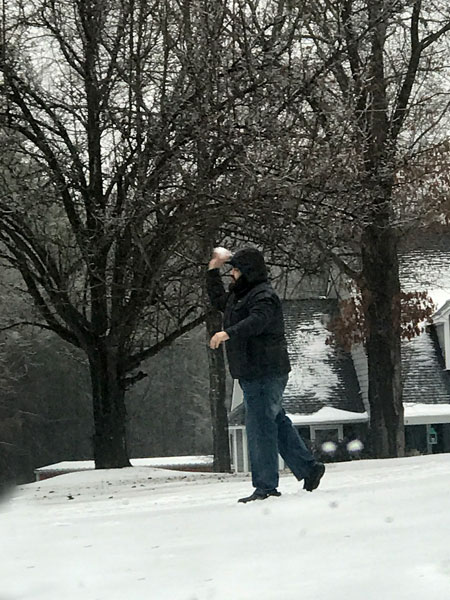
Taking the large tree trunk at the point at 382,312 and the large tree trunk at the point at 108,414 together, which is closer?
the large tree trunk at the point at 108,414

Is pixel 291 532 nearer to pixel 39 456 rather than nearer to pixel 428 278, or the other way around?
pixel 428 278

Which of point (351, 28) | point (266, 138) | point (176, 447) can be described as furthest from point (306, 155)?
point (176, 447)

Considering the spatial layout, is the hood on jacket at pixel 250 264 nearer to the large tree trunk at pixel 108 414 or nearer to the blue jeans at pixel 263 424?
the blue jeans at pixel 263 424

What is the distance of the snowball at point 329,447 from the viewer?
2948 centimetres

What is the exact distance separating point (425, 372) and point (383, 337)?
1274 centimetres

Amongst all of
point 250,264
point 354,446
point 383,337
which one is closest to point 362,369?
point 354,446

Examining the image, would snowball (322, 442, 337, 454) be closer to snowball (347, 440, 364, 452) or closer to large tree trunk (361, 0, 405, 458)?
snowball (347, 440, 364, 452)

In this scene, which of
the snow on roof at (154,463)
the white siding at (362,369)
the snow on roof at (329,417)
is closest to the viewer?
the snow on roof at (329,417)

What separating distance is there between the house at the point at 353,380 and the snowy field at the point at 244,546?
2167 centimetres

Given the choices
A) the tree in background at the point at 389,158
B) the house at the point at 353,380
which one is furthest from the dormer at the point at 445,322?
the tree in background at the point at 389,158

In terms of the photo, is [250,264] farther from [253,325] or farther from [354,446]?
[354,446]

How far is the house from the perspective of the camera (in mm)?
31203

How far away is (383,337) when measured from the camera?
66.6ft

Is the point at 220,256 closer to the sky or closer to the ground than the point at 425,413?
closer to the sky
